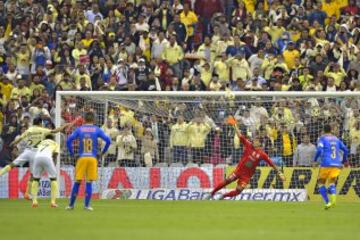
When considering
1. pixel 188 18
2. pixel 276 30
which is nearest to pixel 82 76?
pixel 188 18

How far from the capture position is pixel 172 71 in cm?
3819

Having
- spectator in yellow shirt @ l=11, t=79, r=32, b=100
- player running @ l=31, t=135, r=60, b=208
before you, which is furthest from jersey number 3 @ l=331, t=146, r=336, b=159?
spectator in yellow shirt @ l=11, t=79, r=32, b=100

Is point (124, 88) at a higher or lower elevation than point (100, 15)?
lower

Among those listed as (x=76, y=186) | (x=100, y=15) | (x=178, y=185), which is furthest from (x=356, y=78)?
(x=76, y=186)

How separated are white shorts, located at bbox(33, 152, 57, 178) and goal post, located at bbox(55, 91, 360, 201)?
549cm

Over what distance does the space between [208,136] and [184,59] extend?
605 cm

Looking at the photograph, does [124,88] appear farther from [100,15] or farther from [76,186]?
[76,186]

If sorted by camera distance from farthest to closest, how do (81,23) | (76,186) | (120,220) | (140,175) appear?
1. (81,23)
2. (140,175)
3. (76,186)
4. (120,220)

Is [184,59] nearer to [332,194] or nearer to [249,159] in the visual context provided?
[249,159]

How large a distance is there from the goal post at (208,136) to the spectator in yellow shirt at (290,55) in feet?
14.9

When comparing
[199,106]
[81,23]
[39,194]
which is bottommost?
[39,194]

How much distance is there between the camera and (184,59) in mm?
38781

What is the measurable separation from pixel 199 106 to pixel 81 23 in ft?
26.8

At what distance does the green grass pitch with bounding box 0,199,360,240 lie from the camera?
63.7 ft
